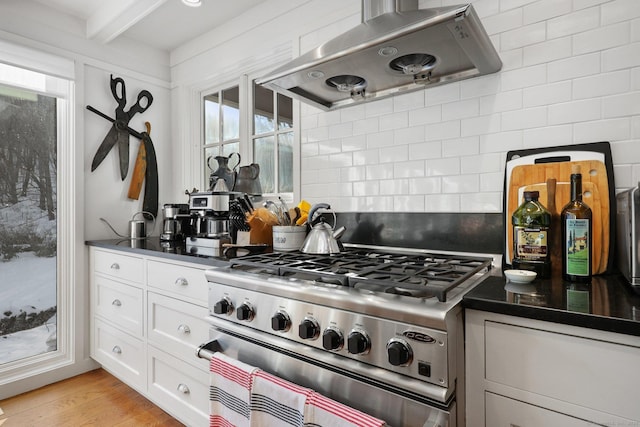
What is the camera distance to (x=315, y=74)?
1518 mm

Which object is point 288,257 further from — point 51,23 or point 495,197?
point 51,23

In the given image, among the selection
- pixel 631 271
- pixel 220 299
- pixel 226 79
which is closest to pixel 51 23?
pixel 226 79

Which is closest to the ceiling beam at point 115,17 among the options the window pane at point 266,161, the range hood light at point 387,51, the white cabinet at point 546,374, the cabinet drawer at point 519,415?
the window pane at point 266,161

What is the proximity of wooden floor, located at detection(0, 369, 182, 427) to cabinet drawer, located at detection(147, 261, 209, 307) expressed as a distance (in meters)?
0.76

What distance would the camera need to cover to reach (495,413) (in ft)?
2.86

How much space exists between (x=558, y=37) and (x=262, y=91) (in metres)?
1.83

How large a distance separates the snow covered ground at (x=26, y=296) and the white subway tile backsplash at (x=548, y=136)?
299cm

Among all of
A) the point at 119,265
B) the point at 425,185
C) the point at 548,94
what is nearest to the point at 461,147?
the point at 425,185

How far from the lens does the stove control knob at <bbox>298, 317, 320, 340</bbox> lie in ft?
3.53

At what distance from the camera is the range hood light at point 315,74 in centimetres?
149

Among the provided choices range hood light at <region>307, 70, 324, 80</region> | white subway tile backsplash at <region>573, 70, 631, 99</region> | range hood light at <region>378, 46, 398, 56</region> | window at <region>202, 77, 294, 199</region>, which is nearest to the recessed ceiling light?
window at <region>202, 77, 294, 199</region>

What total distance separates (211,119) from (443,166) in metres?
2.07

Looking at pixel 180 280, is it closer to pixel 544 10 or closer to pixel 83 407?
pixel 83 407

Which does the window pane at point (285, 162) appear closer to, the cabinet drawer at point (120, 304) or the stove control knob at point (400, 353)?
the cabinet drawer at point (120, 304)
